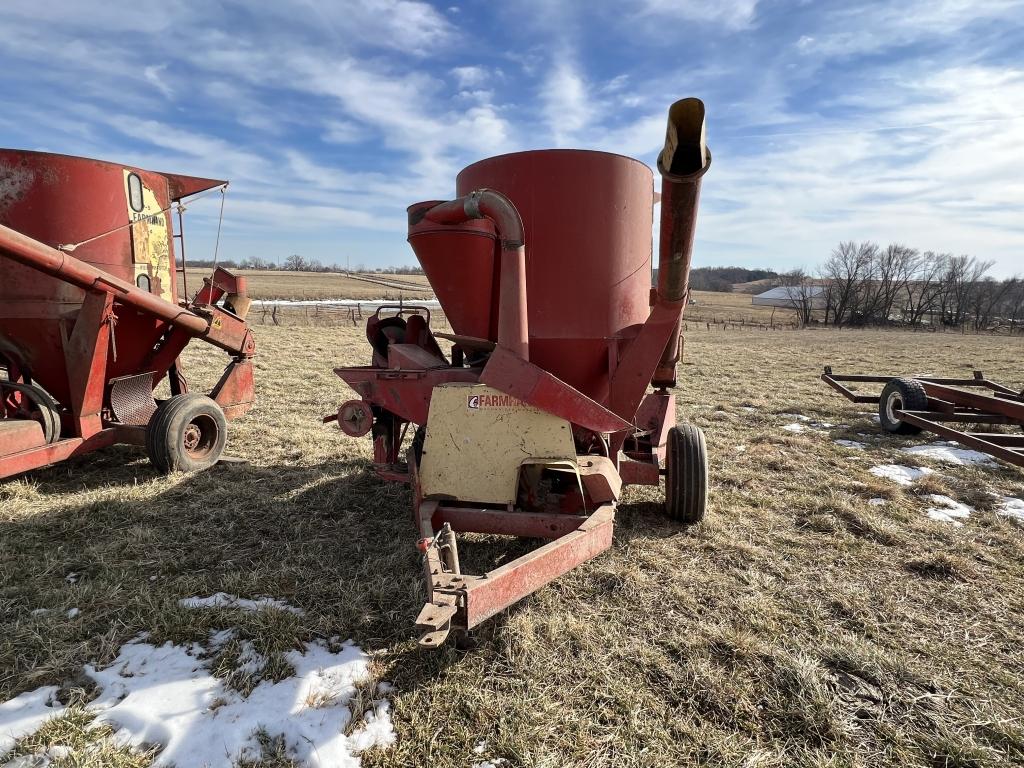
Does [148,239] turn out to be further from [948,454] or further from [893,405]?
[893,405]

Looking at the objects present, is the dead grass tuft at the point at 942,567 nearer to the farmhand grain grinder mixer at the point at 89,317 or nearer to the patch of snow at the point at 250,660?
the patch of snow at the point at 250,660

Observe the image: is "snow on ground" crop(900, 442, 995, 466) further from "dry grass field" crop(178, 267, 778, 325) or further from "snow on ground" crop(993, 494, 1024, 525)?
"dry grass field" crop(178, 267, 778, 325)

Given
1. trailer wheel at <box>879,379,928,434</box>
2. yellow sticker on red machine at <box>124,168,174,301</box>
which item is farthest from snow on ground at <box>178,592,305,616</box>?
trailer wheel at <box>879,379,928,434</box>

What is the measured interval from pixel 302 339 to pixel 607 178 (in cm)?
1684

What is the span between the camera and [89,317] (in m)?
4.91

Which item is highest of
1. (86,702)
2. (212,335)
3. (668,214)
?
(668,214)

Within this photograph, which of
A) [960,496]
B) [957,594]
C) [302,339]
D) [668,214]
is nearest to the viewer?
[668,214]

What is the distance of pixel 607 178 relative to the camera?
3.84m

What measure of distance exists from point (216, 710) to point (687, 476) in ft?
11.0

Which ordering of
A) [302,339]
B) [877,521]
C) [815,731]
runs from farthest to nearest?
[302,339] < [877,521] < [815,731]

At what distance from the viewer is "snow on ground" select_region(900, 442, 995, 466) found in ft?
20.4

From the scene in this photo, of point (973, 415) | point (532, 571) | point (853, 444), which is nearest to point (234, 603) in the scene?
point (532, 571)

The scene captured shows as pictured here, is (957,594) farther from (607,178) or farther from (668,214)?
(607,178)

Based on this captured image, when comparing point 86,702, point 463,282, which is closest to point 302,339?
point 463,282
